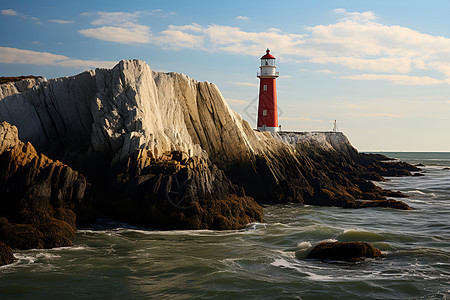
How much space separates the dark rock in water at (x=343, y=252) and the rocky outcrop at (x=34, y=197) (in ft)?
25.8

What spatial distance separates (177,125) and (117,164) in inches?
218

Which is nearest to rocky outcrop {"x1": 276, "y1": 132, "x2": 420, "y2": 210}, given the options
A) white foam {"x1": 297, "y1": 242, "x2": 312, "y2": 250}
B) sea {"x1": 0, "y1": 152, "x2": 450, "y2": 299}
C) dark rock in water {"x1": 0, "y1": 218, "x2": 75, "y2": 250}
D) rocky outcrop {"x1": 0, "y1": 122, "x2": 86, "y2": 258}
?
sea {"x1": 0, "y1": 152, "x2": 450, "y2": 299}

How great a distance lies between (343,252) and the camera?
42.2 feet

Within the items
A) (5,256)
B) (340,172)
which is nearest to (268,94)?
(340,172)

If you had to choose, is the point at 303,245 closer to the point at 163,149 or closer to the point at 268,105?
the point at 163,149

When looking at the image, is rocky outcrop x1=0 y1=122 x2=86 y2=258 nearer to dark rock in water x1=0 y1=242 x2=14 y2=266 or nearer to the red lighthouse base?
dark rock in water x1=0 y1=242 x2=14 y2=266

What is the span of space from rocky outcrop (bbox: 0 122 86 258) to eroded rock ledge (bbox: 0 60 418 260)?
43mm

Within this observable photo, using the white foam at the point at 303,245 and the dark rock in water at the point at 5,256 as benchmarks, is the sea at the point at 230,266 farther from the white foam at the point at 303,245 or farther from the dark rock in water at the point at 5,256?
the dark rock in water at the point at 5,256

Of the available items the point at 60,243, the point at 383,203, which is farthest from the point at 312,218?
the point at 60,243

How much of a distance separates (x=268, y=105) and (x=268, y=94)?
104 cm

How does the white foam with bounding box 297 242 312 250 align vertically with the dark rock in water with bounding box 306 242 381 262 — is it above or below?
below

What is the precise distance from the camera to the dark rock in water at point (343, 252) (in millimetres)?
12805

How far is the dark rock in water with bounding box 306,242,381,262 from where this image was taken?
12.8m

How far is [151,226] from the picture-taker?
16.4 m
